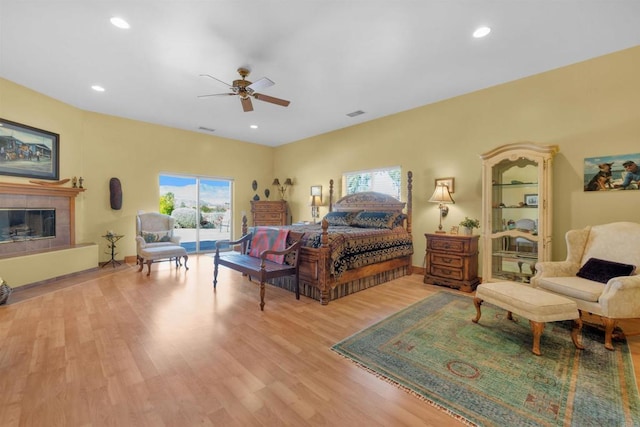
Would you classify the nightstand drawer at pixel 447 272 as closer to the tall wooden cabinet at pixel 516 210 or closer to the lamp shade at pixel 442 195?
the tall wooden cabinet at pixel 516 210

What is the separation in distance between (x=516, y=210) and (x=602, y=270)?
1241 mm

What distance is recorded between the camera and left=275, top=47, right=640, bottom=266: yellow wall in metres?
3.27

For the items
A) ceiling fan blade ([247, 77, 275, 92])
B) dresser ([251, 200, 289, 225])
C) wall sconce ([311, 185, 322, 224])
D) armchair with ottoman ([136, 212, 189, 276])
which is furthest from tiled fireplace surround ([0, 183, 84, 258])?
wall sconce ([311, 185, 322, 224])

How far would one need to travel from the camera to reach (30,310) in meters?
3.17

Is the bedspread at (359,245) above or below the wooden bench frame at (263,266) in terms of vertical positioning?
above

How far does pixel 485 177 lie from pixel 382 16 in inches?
105

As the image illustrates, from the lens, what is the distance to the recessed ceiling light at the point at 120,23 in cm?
269

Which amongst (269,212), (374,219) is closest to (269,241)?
(374,219)

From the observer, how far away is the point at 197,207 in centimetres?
702

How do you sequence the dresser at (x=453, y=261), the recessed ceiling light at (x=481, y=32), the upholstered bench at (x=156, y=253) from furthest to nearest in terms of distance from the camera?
the upholstered bench at (x=156, y=253) < the dresser at (x=453, y=261) < the recessed ceiling light at (x=481, y=32)

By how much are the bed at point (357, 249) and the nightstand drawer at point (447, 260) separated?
1.96ft

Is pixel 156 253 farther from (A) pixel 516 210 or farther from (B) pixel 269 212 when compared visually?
(A) pixel 516 210

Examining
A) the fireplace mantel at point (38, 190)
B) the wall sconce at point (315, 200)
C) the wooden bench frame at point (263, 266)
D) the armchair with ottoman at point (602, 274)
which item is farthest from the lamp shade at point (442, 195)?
the fireplace mantel at point (38, 190)

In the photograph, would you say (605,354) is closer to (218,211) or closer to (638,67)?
(638,67)
